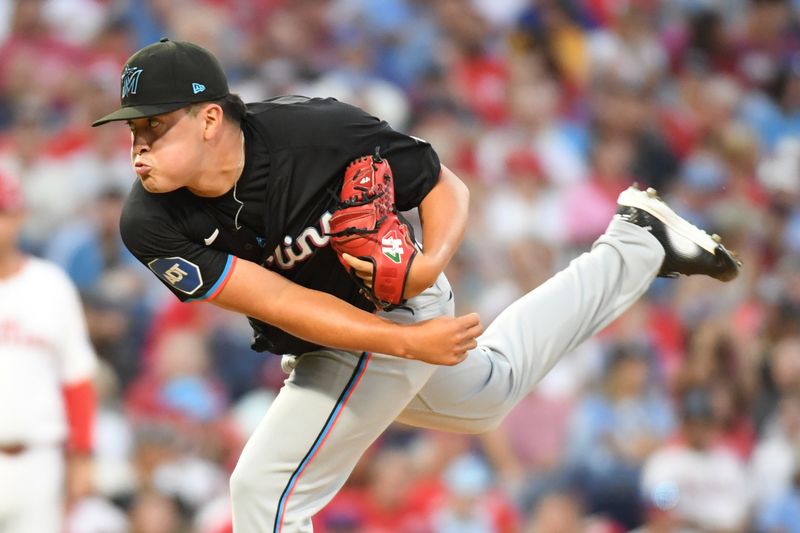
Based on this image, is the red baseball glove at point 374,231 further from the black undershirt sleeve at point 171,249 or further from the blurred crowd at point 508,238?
the blurred crowd at point 508,238

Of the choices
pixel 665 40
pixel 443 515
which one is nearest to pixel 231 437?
pixel 443 515

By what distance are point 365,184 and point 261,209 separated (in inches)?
12.5

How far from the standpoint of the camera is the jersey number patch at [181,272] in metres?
3.70

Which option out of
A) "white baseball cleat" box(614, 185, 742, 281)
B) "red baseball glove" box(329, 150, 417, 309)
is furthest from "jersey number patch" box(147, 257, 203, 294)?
"white baseball cleat" box(614, 185, 742, 281)

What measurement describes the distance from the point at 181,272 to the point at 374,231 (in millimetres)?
558

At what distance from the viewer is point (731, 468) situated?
7246 mm

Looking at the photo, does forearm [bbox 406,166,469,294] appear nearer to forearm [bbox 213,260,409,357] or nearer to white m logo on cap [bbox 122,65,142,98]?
forearm [bbox 213,260,409,357]

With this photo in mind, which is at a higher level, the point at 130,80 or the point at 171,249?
the point at 130,80

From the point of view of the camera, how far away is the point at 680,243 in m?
4.58

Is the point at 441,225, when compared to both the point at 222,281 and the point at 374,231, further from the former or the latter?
the point at 222,281

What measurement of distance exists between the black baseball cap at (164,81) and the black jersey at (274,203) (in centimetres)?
27

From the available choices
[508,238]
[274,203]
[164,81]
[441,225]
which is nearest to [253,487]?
[274,203]

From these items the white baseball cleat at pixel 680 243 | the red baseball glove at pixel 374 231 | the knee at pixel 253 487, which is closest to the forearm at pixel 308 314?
the red baseball glove at pixel 374 231

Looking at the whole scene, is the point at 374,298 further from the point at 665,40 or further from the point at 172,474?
the point at 665,40
